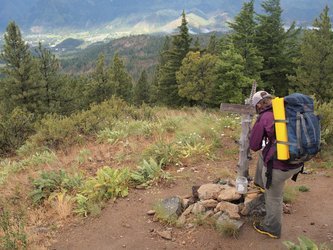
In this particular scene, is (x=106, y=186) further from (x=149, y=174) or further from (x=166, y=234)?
(x=166, y=234)

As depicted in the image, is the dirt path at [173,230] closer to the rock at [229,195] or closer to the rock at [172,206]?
the rock at [172,206]

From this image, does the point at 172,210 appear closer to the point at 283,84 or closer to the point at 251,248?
the point at 251,248

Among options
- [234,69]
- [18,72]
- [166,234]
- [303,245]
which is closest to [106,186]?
[166,234]

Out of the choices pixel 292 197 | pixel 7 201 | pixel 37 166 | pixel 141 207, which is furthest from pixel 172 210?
pixel 37 166

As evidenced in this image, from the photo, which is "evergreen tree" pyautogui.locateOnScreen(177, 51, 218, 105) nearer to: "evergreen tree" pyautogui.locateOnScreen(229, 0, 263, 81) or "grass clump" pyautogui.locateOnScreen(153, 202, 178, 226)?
"evergreen tree" pyautogui.locateOnScreen(229, 0, 263, 81)

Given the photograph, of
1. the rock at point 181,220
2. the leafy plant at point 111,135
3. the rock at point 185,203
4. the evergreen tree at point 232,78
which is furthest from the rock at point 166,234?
the evergreen tree at point 232,78

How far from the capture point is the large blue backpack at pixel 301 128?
4551 millimetres

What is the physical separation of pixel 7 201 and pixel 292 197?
5.73 meters

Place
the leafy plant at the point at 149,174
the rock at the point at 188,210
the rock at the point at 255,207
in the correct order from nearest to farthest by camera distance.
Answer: the rock at the point at 255,207 < the rock at the point at 188,210 < the leafy plant at the point at 149,174

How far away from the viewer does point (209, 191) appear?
6.42 metres

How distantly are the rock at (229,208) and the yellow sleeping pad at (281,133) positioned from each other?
1494mm

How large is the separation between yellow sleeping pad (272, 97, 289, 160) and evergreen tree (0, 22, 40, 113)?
24.1 meters

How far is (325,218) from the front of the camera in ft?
19.5

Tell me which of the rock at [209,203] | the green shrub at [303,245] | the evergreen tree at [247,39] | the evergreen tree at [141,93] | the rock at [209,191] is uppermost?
the evergreen tree at [247,39]
